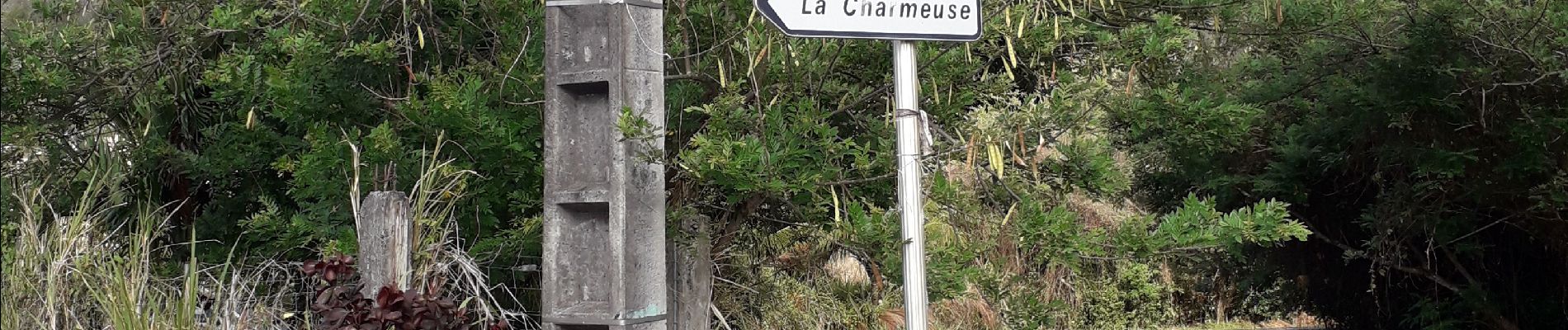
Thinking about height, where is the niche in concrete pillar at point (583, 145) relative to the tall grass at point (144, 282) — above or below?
above

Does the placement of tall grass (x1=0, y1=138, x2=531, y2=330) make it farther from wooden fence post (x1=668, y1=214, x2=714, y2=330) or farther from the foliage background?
wooden fence post (x1=668, y1=214, x2=714, y2=330)

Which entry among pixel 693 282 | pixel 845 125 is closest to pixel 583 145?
pixel 693 282

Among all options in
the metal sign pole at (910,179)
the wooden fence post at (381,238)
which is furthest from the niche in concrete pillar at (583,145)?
the metal sign pole at (910,179)

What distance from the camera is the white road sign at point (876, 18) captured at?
160 inches

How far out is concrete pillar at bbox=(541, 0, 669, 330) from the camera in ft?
15.6

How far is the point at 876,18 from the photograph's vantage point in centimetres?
407

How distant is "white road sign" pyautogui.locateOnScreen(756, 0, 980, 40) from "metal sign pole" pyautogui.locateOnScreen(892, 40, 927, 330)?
0.06 metres

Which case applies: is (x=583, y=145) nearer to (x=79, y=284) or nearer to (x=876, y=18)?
(x=876, y=18)

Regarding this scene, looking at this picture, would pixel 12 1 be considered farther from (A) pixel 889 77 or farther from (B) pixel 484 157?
(A) pixel 889 77

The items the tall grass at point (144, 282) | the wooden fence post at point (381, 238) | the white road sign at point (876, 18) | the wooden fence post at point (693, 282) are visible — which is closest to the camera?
the white road sign at point (876, 18)

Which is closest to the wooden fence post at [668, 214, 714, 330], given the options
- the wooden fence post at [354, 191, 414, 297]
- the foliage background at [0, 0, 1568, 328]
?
the foliage background at [0, 0, 1568, 328]

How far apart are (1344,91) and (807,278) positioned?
15.2 feet

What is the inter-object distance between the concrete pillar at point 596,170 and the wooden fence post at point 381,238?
2.40ft

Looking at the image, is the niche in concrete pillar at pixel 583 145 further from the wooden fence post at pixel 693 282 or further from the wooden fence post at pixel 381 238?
the wooden fence post at pixel 693 282
